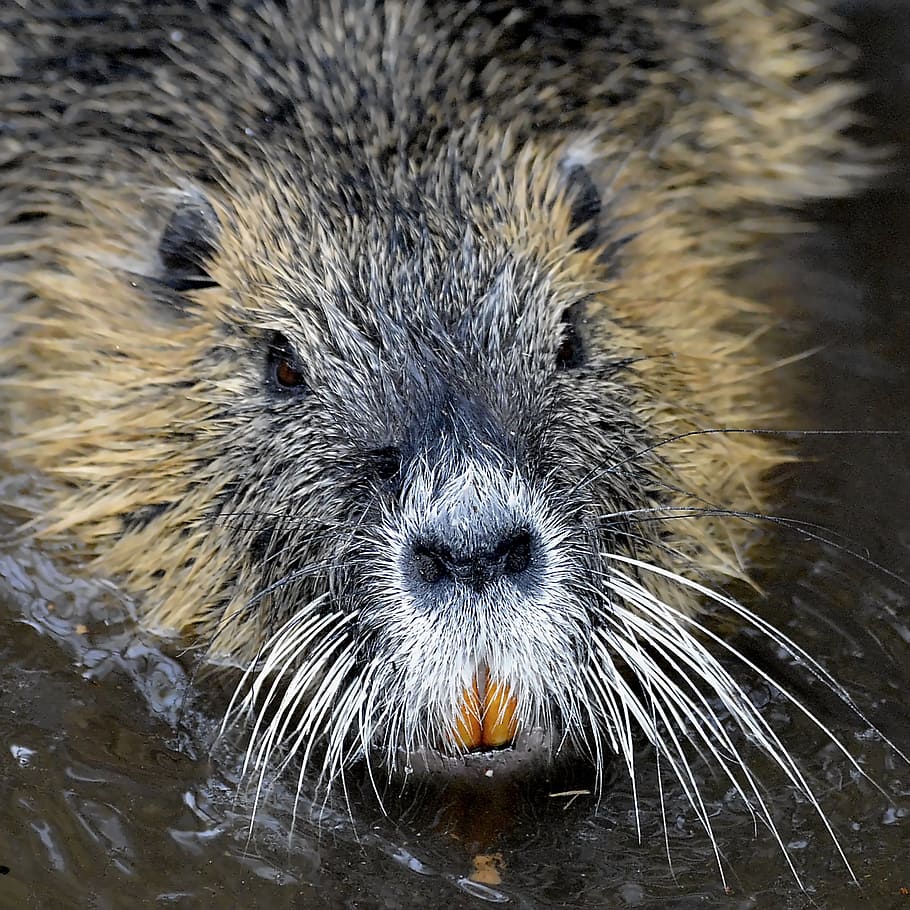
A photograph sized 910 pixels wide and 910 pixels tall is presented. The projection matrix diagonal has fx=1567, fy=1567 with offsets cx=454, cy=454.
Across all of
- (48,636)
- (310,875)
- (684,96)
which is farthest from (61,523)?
(684,96)

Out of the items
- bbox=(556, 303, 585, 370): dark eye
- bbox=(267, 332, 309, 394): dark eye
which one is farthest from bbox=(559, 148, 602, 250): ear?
bbox=(267, 332, 309, 394): dark eye

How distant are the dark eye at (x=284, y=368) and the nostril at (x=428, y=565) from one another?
0.59 metres

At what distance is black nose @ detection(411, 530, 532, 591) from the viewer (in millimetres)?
2830

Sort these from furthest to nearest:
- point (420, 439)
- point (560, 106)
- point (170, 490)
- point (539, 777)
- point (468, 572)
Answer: point (560, 106) < point (170, 490) < point (539, 777) < point (420, 439) < point (468, 572)

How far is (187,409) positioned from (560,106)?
120 cm

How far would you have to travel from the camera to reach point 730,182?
4289mm

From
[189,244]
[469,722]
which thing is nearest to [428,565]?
[469,722]

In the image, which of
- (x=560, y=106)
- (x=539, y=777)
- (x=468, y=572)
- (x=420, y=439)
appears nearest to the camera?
(x=468, y=572)

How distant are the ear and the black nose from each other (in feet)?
3.37

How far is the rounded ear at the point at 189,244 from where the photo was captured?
356 centimetres

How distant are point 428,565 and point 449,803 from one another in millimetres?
663

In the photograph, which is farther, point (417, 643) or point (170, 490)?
point (170, 490)

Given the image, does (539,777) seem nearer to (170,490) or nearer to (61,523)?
(170,490)

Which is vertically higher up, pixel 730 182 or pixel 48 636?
pixel 730 182
